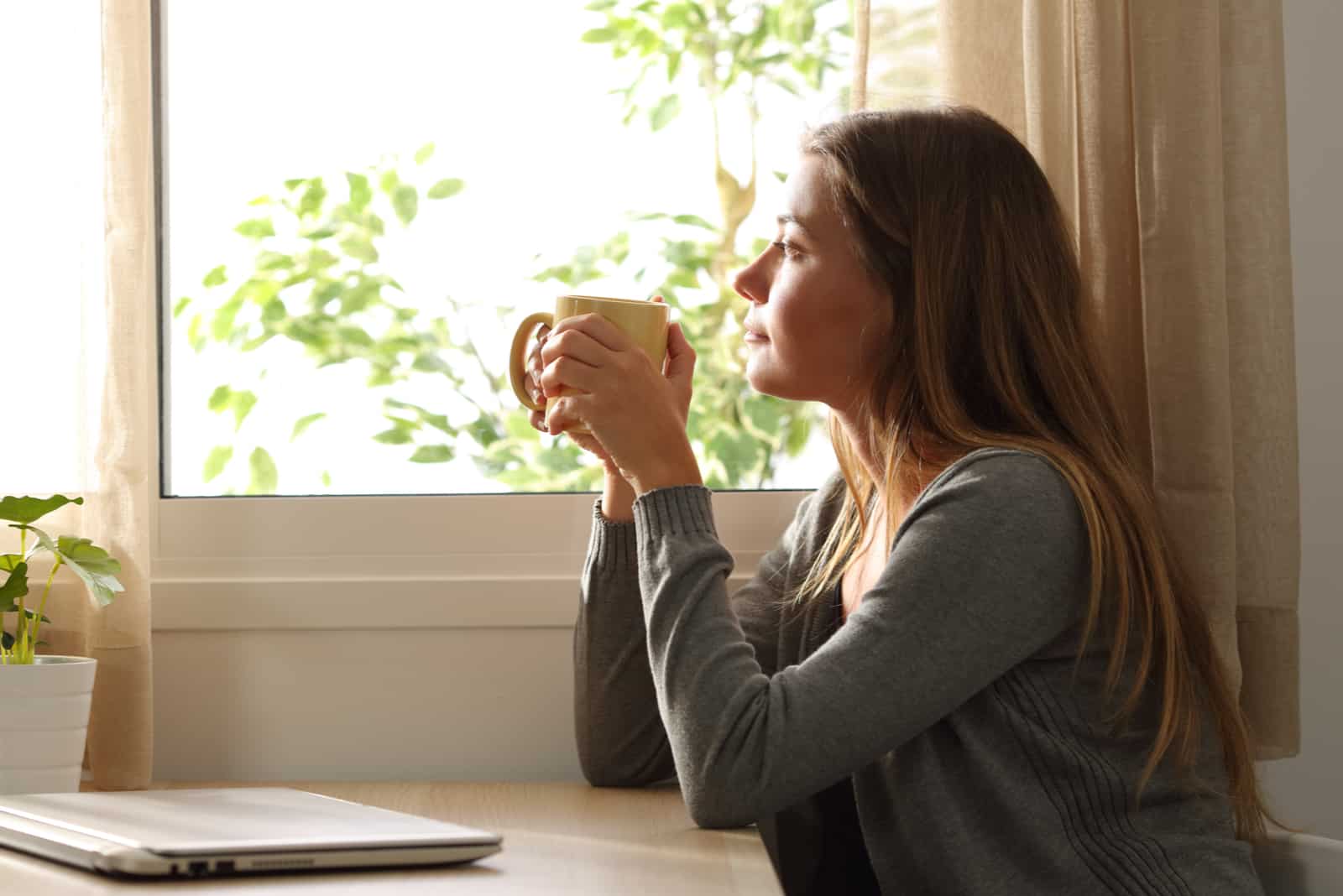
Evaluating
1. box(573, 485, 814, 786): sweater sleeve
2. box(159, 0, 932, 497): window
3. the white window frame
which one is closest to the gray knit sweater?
box(573, 485, 814, 786): sweater sleeve

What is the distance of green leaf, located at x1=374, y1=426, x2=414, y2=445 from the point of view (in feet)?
4.91

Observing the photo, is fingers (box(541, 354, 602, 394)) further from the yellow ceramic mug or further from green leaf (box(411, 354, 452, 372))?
green leaf (box(411, 354, 452, 372))

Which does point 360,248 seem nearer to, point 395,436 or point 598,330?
point 395,436

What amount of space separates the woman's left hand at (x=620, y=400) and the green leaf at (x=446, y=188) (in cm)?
50

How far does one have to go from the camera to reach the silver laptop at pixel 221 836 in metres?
0.77

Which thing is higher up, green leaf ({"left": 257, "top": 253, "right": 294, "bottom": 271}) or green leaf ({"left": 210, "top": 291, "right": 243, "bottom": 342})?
green leaf ({"left": 257, "top": 253, "right": 294, "bottom": 271})

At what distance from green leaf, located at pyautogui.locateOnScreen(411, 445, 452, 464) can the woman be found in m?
0.31

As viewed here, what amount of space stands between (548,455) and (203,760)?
19.2 inches

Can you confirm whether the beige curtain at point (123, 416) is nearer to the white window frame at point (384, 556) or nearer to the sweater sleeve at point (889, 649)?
the white window frame at point (384, 556)

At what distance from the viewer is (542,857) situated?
2.90 ft

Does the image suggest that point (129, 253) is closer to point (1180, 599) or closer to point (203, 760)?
point (203, 760)

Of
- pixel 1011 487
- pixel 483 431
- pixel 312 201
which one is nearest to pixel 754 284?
pixel 1011 487

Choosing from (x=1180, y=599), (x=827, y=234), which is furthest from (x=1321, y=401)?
(x=827, y=234)

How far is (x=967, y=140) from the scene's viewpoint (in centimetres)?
112
